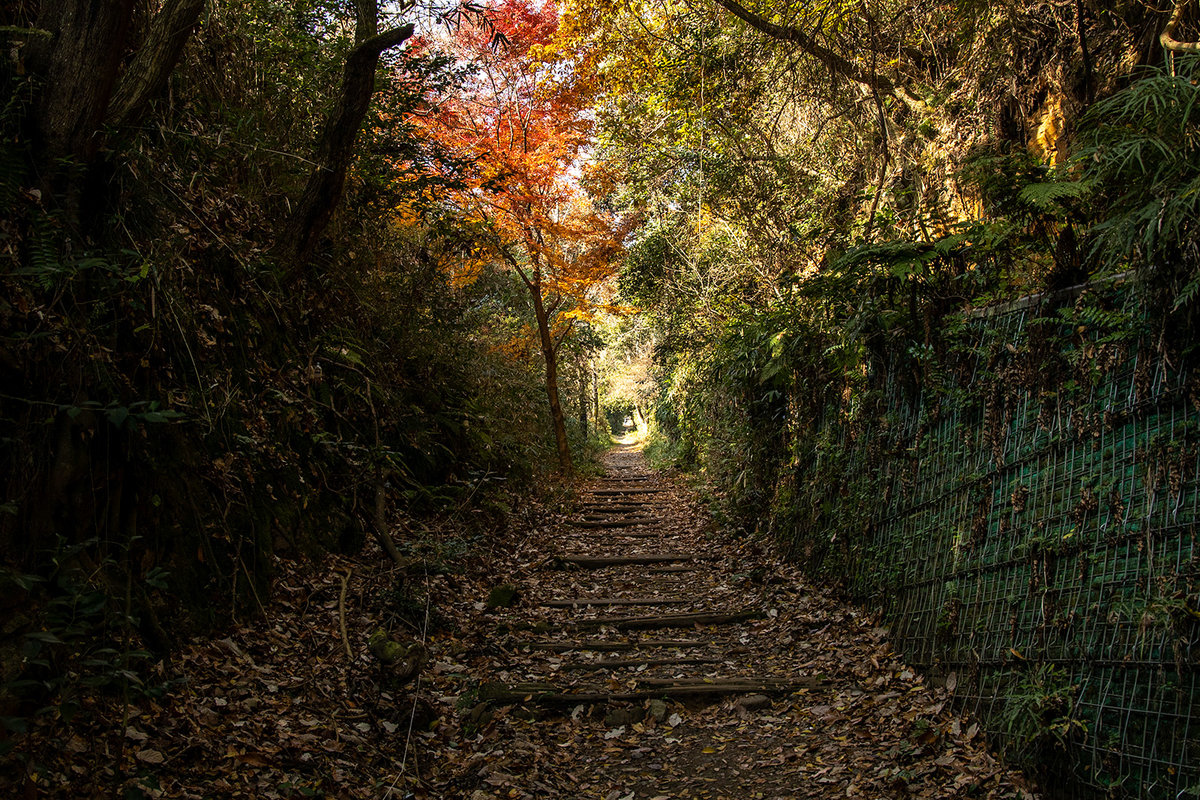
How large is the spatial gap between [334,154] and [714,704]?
530 cm

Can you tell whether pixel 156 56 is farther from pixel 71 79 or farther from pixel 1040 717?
pixel 1040 717

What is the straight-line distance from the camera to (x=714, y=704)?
16.2ft

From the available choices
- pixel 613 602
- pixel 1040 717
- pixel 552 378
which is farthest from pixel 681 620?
pixel 552 378

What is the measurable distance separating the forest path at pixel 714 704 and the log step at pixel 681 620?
13mm

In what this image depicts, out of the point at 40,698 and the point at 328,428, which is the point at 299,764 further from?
the point at 328,428

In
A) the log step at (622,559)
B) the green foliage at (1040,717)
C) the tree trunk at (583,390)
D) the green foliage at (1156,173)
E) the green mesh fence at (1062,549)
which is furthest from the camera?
the tree trunk at (583,390)

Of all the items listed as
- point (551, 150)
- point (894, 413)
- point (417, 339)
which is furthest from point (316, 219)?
point (551, 150)

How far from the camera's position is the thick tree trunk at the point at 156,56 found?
3988mm

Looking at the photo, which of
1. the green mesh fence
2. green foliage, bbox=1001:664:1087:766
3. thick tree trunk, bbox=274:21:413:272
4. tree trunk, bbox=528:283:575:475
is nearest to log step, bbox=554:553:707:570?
the green mesh fence

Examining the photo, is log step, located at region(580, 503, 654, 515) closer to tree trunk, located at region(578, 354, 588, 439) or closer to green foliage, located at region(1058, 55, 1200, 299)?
green foliage, located at region(1058, 55, 1200, 299)

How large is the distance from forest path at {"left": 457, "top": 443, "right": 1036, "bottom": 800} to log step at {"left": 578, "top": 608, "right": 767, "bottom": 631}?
13mm

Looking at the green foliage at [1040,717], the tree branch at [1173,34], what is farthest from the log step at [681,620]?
the tree branch at [1173,34]

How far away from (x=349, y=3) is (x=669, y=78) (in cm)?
401

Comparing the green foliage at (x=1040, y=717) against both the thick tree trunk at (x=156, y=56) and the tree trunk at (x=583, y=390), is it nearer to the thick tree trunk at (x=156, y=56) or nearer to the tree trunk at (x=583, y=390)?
the thick tree trunk at (x=156, y=56)
